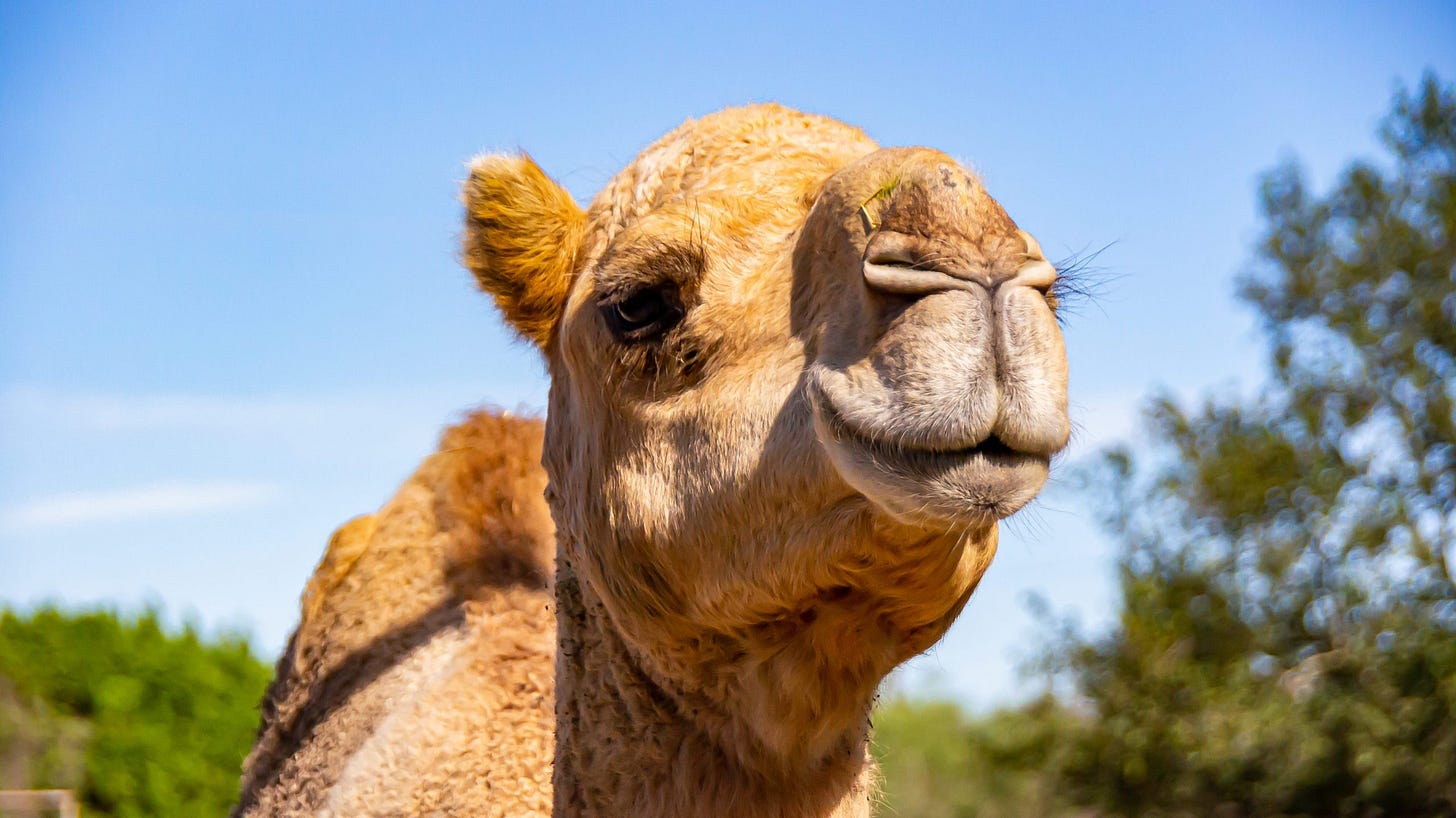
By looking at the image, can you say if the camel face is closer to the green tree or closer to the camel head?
the camel head

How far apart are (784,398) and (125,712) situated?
40.6 feet

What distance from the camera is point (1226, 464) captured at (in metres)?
16.7

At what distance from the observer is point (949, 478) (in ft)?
7.07

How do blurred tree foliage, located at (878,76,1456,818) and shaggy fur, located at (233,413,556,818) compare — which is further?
blurred tree foliage, located at (878,76,1456,818)

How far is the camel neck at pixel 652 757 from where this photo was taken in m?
2.77

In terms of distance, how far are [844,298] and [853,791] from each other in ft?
3.65

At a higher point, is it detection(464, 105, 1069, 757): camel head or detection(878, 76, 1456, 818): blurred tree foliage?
detection(878, 76, 1456, 818): blurred tree foliage

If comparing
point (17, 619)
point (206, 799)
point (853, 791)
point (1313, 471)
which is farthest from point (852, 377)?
point (1313, 471)

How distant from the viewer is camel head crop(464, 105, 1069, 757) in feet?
7.04

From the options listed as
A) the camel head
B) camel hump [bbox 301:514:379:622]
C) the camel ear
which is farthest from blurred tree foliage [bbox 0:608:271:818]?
the camel head

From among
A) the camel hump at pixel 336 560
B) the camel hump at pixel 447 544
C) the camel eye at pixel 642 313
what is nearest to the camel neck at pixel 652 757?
the camel eye at pixel 642 313

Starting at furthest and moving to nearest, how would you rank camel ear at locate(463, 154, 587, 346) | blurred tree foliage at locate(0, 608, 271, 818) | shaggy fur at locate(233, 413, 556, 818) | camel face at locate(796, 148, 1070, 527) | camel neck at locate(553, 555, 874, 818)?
blurred tree foliage at locate(0, 608, 271, 818), shaggy fur at locate(233, 413, 556, 818), camel ear at locate(463, 154, 587, 346), camel neck at locate(553, 555, 874, 818), camel face at locate(796, 148, 1070, 527)

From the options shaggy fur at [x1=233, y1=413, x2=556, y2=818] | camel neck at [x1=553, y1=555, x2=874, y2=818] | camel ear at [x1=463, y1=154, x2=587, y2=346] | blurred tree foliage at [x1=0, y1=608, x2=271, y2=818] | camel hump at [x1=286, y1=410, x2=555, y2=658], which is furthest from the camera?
blurred tree foliage at [x1=0, y1=608, x2=271, y2=818]

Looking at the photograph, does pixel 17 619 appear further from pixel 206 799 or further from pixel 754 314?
pixel 754 314
